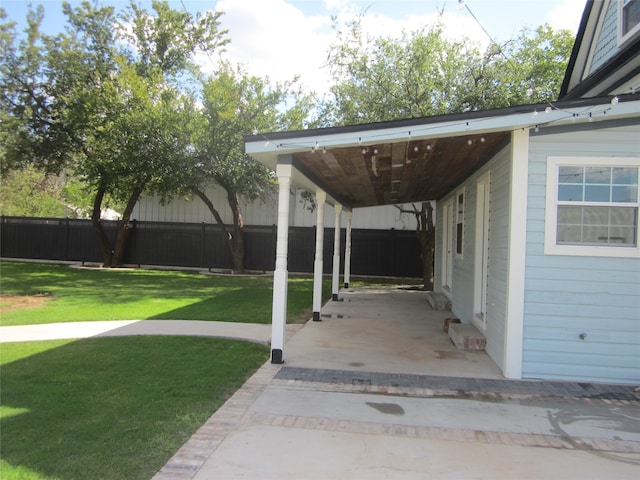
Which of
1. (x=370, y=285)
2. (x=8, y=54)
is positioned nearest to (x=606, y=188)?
(x=370, y=285)

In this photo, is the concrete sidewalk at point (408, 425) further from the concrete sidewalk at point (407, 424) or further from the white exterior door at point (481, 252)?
the white exterior door at point (481, 252)

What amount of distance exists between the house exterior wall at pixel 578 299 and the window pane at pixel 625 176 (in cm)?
17

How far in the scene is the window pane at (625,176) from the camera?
5098mm

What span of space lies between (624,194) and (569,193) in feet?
1.85

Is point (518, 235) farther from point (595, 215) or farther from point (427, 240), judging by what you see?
point (427, 240)

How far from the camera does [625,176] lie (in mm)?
5117

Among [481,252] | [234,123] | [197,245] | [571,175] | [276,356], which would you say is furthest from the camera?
[197,245]

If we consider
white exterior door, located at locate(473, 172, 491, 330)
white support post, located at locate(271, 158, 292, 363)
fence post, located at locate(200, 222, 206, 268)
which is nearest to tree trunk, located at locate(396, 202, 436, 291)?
white exterior door, located at locate(473, 172, 491, 330)

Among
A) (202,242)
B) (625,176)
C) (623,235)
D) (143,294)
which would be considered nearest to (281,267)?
(623,235)

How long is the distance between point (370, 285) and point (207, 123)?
287 inches

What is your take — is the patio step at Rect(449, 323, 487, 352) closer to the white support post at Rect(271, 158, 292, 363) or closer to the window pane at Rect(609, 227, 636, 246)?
the window pane at Rect(609, 227, 636, 246)

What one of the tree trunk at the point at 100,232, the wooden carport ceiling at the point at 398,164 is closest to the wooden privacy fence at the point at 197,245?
the tree trunk at the point at 100,232

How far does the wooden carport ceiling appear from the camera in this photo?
5.65m

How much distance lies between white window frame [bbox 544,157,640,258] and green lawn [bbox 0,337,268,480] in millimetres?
3693
